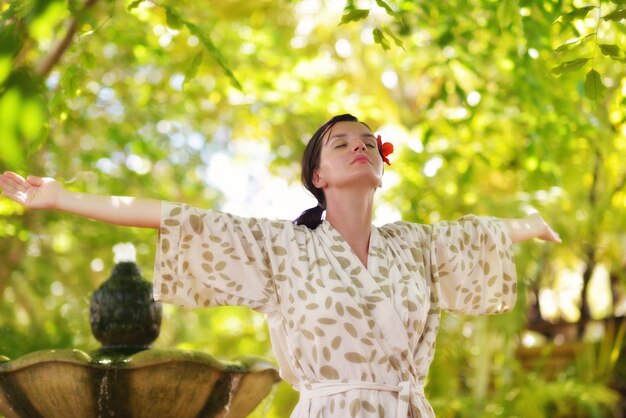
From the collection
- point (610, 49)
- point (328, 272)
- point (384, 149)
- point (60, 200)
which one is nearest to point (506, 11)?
point (610, 49)

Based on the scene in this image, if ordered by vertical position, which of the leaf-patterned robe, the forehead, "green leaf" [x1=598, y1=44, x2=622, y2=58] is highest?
"green leaf" [x1=598, y1=44, x2=622, y2=58]

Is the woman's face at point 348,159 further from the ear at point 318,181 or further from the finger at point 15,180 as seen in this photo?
the finger at point 15,180

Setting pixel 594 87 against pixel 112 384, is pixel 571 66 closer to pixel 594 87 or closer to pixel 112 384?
pixel 594 87

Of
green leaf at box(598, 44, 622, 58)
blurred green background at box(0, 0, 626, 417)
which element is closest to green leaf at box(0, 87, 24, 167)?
green leaf at box(598, 44, 622, 58)

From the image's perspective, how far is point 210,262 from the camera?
234 centimetres

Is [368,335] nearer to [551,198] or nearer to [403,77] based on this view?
[551,198]

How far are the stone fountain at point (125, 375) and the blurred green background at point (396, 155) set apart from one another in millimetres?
2132

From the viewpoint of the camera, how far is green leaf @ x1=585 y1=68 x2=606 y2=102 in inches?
95.3

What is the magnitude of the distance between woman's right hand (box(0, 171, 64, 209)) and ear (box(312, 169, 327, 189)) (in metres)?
0.81

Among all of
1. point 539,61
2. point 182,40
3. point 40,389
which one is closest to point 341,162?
point 40,389

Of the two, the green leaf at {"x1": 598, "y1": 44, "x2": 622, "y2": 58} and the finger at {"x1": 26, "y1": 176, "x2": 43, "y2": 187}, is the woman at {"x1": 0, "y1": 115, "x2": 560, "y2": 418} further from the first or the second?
the green leaf at {"x1": 598, "y1": 44, "x2": 622, "y2": 58}

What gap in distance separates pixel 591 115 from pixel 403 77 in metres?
3.36

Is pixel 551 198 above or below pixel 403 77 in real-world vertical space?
below

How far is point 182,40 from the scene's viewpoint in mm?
7812
